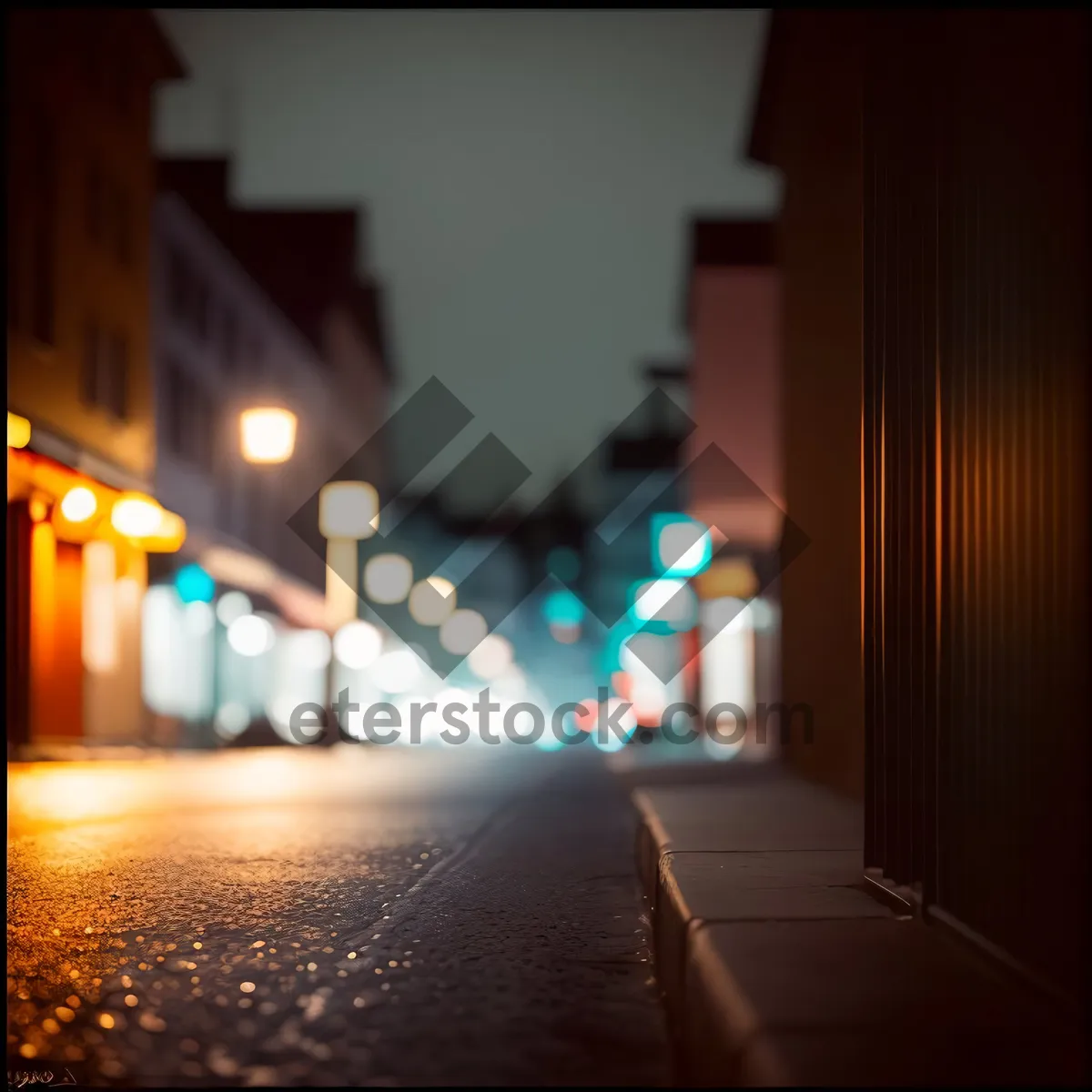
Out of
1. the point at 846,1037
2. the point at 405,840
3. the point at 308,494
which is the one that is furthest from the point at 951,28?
the point at 308,494

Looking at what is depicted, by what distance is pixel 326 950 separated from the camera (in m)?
5.48

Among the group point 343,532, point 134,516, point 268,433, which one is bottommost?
point 343,532

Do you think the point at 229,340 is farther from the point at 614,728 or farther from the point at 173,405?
the point at 614,728

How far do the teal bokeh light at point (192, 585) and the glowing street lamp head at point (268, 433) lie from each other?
18.2 ft

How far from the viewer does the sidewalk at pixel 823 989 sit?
10.3 ft

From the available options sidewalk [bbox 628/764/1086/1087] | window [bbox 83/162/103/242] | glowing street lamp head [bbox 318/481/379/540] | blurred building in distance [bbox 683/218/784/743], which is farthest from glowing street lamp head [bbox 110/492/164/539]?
sidewalk [bbox 628/764/1086/1087]

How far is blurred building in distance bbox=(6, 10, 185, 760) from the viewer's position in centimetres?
1880

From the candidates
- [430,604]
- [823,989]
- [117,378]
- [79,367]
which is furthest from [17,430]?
[430,604]

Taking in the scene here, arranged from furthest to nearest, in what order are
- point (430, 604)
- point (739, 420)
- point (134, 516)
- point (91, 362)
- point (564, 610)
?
point (564, 610) < point (430, 604) < point (739, 420) < point (91, 362) < point (134, 516)

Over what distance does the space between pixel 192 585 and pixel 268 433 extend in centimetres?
601

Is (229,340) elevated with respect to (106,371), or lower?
elevated

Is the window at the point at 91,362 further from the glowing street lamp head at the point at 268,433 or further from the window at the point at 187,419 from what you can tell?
the window at the point at 187,419

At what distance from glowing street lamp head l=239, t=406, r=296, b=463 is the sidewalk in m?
13.9

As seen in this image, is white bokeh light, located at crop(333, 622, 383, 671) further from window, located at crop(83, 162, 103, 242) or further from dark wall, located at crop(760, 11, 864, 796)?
dark wall, located at crop(760, 11, 864, 796)
